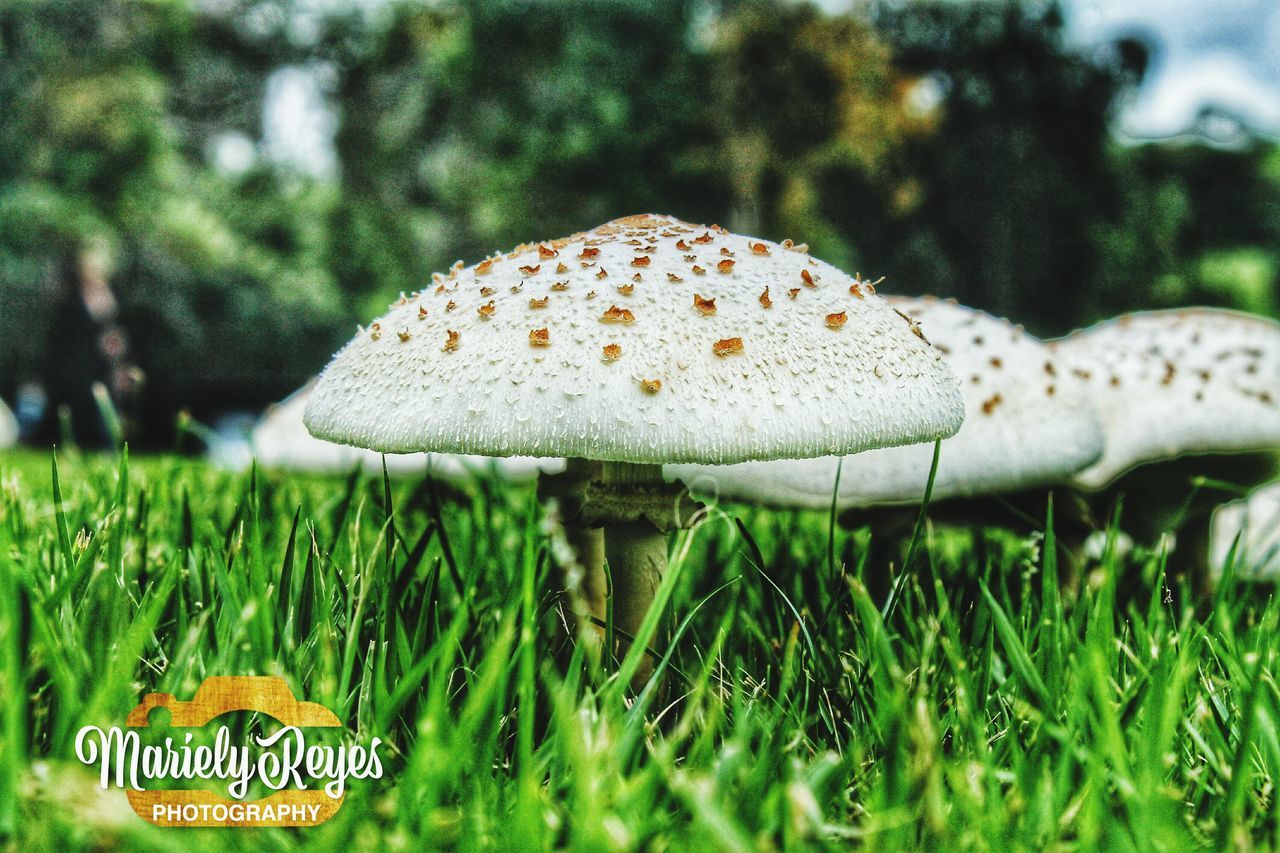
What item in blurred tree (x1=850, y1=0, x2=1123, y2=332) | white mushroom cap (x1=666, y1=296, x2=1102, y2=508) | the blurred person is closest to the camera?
white mushroom cap (x1=666, y1=296, x2=1102, y2=508)

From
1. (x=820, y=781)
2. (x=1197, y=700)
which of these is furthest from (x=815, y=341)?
(x=1197, y=700)

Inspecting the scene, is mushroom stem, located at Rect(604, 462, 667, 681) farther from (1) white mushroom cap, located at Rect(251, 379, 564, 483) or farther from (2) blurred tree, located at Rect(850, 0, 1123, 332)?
(2) blurred tree, located at Rect(850, 0, 1123, 332)

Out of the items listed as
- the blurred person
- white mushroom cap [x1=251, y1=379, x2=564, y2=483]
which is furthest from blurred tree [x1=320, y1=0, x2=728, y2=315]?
white mushroom cap [x1=251, y1=379, x2=564, y2=483]

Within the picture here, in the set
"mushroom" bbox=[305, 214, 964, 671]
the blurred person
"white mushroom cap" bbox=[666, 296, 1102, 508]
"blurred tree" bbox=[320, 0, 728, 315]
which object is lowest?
the blurred person

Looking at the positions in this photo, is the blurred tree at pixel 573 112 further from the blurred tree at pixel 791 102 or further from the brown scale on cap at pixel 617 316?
the brown scale on cap at pixel 617 316

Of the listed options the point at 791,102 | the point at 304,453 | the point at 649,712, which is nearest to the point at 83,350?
the point at 304,453
